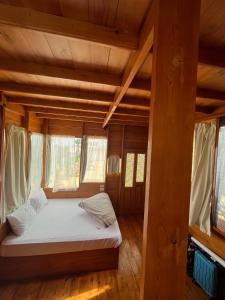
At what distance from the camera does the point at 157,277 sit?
559 millimetres

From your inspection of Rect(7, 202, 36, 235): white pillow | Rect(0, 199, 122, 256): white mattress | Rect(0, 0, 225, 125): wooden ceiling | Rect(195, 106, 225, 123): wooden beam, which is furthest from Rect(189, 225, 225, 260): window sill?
Rect(7, 202, 36, 235): white pillow

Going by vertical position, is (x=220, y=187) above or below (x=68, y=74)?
below

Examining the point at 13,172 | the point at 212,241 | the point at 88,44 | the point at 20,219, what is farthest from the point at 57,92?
the point at 212,241

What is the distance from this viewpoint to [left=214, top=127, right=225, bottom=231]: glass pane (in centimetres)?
218

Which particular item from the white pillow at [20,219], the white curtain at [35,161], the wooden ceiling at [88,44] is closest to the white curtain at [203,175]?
the wooden ceiling at [88,44]

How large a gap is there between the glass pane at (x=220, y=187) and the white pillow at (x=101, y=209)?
5.25ft

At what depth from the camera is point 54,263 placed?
223 cm

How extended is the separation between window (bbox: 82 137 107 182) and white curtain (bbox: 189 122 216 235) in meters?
2.27

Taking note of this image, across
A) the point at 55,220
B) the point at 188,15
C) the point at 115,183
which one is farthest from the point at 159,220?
the point at 115,183

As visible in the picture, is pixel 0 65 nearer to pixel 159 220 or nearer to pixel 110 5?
pixel 110 5

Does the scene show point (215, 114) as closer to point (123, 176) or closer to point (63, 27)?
point (63, 27)

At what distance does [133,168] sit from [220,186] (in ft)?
7.62

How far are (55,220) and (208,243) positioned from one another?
239cm

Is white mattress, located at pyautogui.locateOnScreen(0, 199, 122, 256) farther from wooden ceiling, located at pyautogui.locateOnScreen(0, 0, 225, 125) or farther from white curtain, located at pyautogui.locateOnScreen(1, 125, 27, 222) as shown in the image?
wooden ceiling, located at pyautogui.locateOnScreen(0, 0, 225, 125)
